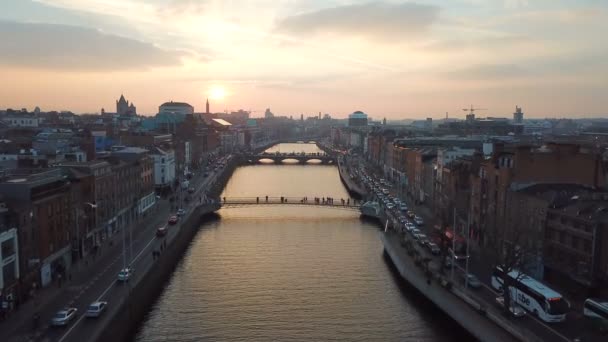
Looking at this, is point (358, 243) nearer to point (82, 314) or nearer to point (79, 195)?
point (79, 195)

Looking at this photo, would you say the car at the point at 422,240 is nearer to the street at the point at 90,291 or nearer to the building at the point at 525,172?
the building at the point at 525,172

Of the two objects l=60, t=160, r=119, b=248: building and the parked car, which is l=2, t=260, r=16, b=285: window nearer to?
l=60, t=160, r=119, b=248: building

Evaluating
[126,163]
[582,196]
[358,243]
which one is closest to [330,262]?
[358,243]

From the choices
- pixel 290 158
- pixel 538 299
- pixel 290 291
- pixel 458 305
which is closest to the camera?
pixel 538 299

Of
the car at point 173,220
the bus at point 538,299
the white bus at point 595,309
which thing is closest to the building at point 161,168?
the car at point 173,220

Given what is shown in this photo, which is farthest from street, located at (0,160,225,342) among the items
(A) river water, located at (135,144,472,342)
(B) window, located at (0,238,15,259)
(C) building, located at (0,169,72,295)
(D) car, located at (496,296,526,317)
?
(D) car, located at (496,296,526,317)

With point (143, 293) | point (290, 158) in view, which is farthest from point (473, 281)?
point (290, 158)

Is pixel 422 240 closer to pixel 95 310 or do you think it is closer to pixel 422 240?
pixel 422 240
